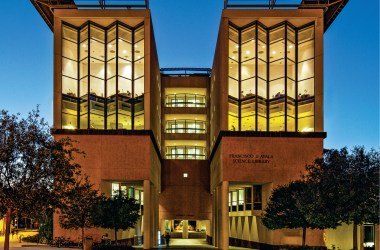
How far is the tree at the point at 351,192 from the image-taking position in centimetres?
3094

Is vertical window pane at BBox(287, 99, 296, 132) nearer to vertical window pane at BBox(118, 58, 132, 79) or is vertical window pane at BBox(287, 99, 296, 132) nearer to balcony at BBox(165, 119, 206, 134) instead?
vertical window pane at BBox(118, 58, 132, 79)

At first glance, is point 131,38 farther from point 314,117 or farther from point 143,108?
point 314,117

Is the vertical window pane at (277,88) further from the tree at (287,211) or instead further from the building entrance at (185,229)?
the building entrance at (185,229)

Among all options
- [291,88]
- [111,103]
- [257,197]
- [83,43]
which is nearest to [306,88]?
[291,88]

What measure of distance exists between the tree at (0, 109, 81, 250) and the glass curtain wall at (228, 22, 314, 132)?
23.7 meters

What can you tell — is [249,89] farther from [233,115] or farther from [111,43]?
[111,43]

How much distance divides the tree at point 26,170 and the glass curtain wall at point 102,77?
21.8m

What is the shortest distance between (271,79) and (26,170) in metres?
27.6

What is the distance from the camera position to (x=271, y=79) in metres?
45.8

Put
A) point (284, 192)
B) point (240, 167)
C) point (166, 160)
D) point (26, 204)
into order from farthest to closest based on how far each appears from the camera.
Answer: point (166, 160)
point (240, 167)
point (284, 192)
point (26, 204)

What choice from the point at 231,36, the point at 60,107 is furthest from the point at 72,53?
the point at 231,36

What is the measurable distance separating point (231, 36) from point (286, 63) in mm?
5571

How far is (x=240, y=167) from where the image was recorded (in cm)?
4422

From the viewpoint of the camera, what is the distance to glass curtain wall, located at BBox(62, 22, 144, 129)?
45875 millimetres
